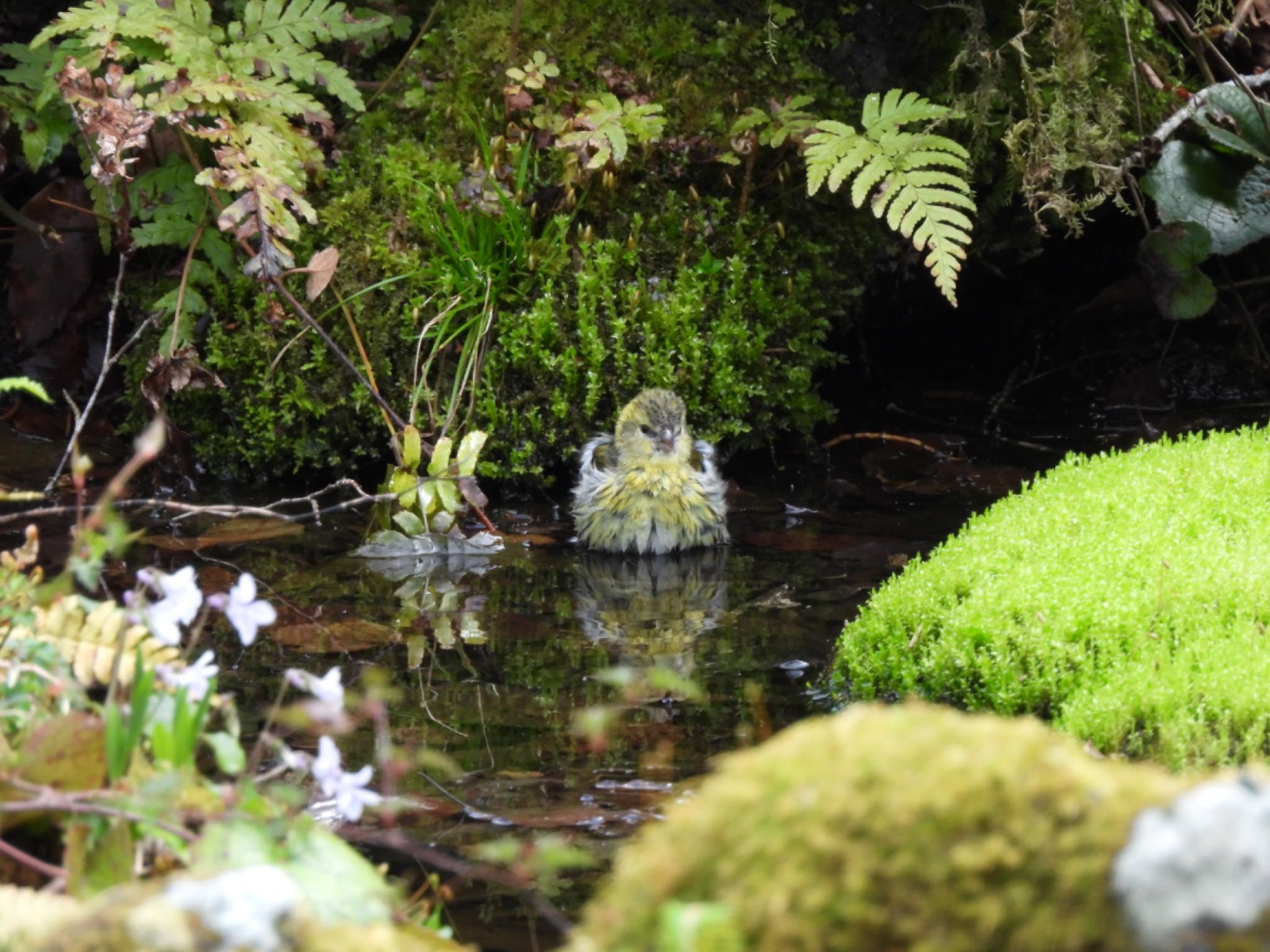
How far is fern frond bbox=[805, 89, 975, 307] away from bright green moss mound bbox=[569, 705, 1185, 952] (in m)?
4.18

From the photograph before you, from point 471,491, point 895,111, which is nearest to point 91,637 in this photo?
point 471,491

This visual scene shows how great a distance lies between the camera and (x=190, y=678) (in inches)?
95.3

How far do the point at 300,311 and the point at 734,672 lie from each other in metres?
2.65

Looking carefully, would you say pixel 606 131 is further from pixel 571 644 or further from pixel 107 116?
pixel 571 644

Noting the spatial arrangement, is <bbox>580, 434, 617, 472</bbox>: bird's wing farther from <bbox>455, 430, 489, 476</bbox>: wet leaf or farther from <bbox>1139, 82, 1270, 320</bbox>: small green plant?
<bbox>1139, 82, 1270, 320</bbox>: small green plant

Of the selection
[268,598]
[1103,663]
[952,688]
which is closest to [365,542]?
[268,598]

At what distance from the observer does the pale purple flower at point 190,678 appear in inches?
95.2

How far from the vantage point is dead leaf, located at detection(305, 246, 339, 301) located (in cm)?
611

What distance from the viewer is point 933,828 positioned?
1.56 meters

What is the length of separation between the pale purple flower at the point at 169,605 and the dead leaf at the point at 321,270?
12.3ft

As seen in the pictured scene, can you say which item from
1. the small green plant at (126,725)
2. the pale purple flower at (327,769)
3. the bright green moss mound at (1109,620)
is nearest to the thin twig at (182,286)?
the bright green moss mound at (1109,620)

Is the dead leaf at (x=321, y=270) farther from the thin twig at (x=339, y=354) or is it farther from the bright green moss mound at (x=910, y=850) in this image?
the bright green moss mound at (x=910, y=850)

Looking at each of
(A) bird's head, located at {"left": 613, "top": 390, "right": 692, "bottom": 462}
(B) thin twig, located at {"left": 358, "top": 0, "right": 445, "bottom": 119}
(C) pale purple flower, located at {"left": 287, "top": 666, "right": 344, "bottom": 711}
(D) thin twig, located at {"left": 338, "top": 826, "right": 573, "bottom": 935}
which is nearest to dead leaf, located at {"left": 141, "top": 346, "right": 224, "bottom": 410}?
(B) thin twig, located at {"left": 358, "top": 0, "right": 445, "bottom": 119}

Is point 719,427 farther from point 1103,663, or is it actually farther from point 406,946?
point 406,946
